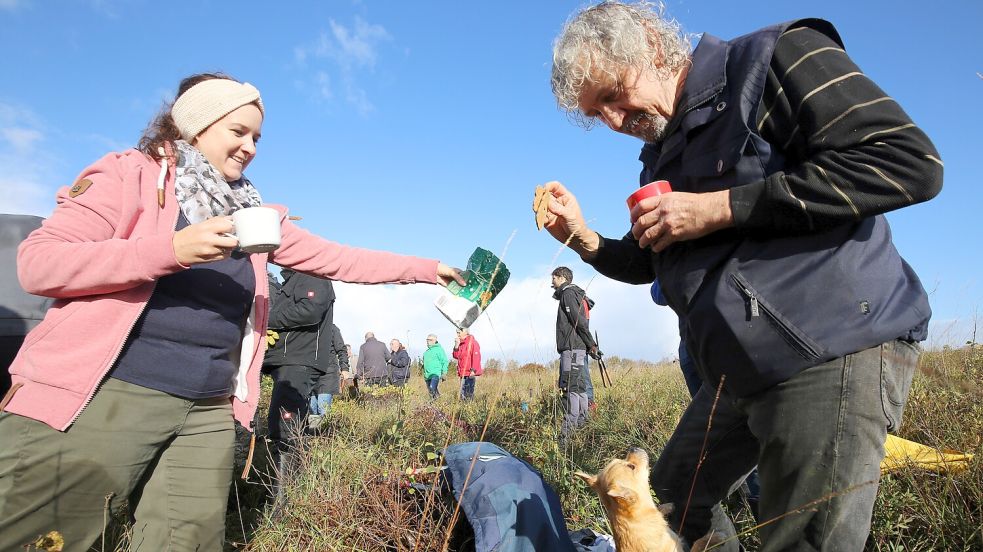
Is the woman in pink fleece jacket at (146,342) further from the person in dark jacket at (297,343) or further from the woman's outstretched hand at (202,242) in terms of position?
the person in dark jacket at (297,343)

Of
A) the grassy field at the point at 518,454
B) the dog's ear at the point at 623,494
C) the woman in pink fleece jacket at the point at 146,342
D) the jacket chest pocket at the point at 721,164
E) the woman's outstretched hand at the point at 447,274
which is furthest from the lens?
the woman's outstretched hand at the point at 447,274

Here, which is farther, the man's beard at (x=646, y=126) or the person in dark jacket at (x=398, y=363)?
the person in dark jacket at (x=398, y=363)

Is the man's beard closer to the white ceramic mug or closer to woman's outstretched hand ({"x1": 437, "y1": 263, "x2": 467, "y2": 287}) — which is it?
woman's outstretched hand ({"x1": 437, "y1": 263, "x2": 467, "y2": 287})

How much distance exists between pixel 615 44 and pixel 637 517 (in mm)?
1761

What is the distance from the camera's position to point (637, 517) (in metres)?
2.23

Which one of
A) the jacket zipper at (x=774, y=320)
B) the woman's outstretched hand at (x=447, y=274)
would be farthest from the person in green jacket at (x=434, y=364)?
the jacket zipper at (x=774, y=320)

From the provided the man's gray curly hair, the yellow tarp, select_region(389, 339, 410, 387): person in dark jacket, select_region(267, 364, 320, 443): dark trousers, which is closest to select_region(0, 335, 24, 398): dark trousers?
select_region(267, 364, 320, 443): dark trousers

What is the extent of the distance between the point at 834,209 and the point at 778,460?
2.30ft

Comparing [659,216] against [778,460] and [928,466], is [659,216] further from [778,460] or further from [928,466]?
[928,466]

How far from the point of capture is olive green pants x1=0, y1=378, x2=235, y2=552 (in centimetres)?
168

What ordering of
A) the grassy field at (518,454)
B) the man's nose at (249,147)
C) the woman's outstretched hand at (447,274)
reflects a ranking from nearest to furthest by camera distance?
the man's nose at (249,147) < the grassy field at (518,454) < the woman's outstretched hand at (447,274)

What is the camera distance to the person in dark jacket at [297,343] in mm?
4645

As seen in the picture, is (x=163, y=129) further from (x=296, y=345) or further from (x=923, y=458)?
(x=923, y=458)

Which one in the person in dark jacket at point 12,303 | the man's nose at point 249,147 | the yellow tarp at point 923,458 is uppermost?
the man's nose at point 249,147
